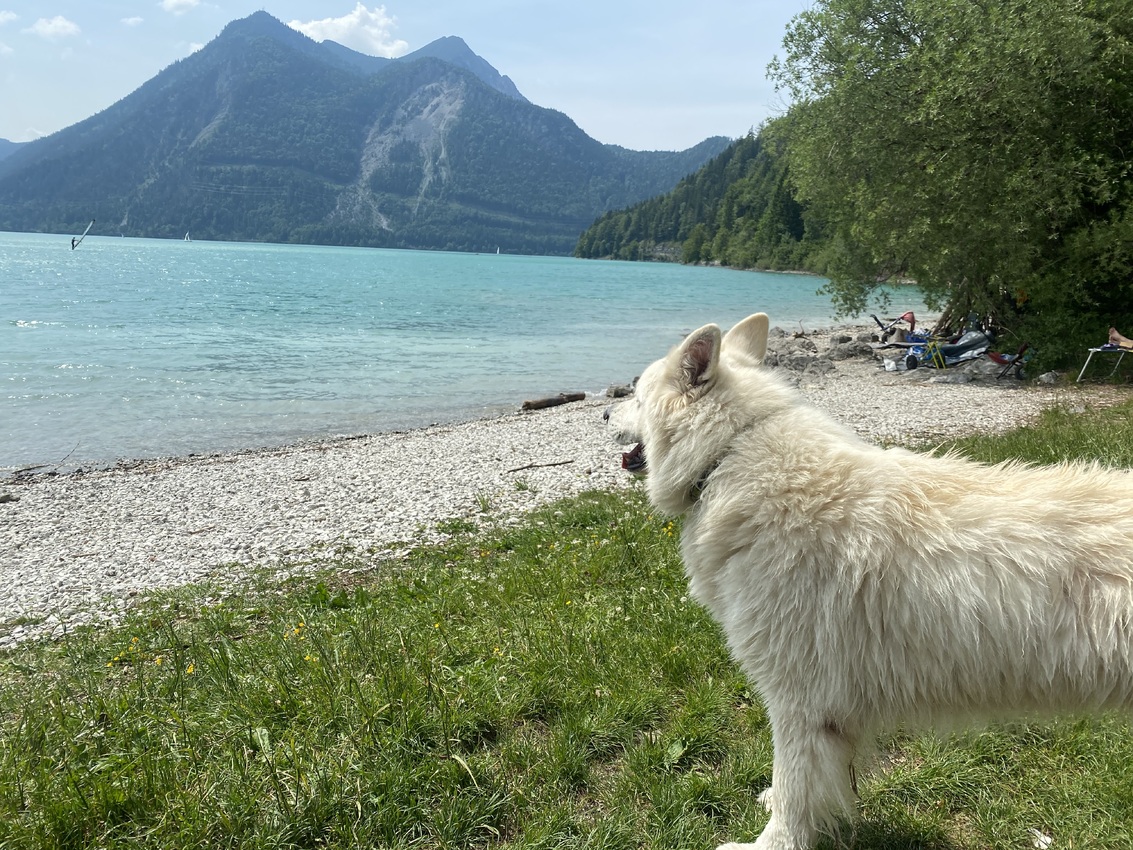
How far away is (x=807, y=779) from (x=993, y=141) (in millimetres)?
19573

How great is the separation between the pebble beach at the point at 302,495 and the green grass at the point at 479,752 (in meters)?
3.33

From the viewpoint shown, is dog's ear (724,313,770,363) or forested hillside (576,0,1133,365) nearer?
dog's ear (724,313,770,363)

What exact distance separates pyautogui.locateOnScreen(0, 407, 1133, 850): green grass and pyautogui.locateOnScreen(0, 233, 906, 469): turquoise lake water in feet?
48.4

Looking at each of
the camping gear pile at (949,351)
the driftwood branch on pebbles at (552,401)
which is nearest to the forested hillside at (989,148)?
the camping gear pile at (949,351)

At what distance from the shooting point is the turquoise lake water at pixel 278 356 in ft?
64.2

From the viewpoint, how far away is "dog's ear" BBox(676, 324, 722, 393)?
3.12 meters

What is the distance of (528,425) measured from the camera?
59.2ft

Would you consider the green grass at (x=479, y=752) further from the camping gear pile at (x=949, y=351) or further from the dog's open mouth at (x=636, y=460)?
the camping gear pile at (x=949, y=351)

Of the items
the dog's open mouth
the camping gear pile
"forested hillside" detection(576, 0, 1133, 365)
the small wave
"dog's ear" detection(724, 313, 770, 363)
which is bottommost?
the small wave

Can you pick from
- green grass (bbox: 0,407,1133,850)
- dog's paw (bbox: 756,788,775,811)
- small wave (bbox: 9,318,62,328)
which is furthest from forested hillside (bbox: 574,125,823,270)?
dog's paw (bbox: 756,788,775,811)

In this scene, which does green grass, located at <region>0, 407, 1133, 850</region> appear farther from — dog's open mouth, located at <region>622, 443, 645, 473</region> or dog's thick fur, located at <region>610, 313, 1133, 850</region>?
dog's open mouth, located at <region>622, 443, 645, 473</region>

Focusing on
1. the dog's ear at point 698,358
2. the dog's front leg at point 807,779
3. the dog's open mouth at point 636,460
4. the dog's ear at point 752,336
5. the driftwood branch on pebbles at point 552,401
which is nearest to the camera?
the dog's front leg at point 807,779

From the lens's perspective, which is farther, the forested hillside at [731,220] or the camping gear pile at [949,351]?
the forested hillside at [731,220]

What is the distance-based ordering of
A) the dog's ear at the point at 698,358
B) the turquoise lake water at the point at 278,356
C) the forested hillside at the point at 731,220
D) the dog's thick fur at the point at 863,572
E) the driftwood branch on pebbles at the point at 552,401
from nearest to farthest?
1. the dog's thick fur at the point at 863,572
2. the dog's ear at the point at 698,358
3. the turquoise lake water at the point at 278,356
4. the driftwood branch on pebbles at the point at 552,401
5. the forested hillside at the point at 731,220
